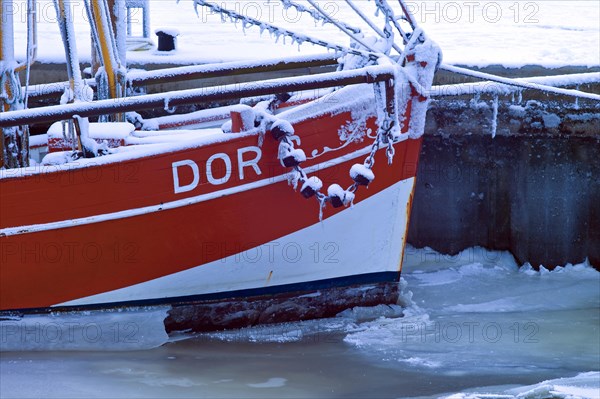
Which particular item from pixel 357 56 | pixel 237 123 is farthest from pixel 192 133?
pixel 357 56

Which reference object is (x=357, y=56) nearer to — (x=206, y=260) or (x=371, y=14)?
(x=206, y=260)

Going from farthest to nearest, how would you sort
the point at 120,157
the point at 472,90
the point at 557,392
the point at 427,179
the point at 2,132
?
the point at 427,179 → the point at 472,90 → the point at 2,132 → the point at 120,157 → the point at 557,392

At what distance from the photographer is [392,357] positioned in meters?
5.88

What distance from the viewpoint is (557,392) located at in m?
5.00

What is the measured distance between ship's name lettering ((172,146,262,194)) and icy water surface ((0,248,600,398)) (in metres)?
0.92

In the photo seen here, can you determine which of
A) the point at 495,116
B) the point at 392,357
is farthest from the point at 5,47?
the point at 495,116

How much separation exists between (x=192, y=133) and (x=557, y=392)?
2750mm

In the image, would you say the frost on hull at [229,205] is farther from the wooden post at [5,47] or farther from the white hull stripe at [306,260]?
the wooden post at [5,47]

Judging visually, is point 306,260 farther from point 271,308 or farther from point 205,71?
point 205,71

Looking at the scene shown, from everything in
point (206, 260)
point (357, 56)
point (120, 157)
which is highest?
point (357, 56)

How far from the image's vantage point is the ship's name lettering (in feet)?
19.4

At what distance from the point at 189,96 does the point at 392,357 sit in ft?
5.77

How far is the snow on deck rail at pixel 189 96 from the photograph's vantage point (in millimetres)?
5668

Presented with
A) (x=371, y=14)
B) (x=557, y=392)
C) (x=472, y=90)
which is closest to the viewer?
(x=557, y=392)
